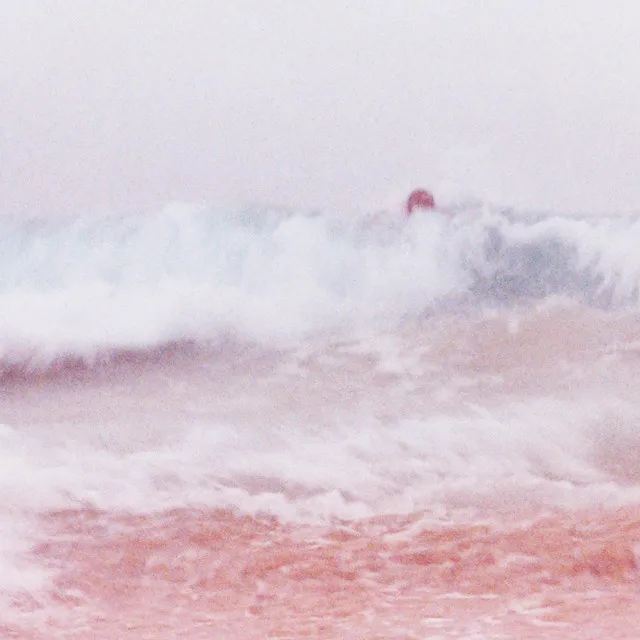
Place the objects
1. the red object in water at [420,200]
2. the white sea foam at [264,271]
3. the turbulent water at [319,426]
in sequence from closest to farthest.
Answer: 1. the turbulent water at [319,426]
2. the red object in water at [420,200]
3. the white sea foam at [264,271]

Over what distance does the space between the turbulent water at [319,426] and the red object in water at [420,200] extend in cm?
9

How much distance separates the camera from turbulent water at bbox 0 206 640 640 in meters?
2.80

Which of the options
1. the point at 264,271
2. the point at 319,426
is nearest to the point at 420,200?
the point at 264,271

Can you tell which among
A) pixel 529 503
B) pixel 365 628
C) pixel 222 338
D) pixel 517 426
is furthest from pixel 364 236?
pixel 365 628

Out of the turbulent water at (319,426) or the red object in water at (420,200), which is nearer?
the turbulent water at (319,426)

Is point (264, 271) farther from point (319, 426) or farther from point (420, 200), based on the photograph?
point (319, 426)

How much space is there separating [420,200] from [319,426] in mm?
1360

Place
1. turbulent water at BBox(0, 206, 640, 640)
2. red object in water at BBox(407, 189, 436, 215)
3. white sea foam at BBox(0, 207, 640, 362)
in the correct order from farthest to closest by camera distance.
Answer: white sea foam at BBox(0, 207, 640, 362), red object in water at BBox(407, 189, 436, 215), turbulent water at BBox(0, 206, 640, 640)

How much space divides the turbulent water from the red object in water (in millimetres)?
91

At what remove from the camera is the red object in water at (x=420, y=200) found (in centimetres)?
428

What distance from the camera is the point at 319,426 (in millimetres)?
3852

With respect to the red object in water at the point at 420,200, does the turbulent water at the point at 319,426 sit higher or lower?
lower

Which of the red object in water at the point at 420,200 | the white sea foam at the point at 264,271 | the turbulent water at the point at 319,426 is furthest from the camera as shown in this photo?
the white sea foam at the point at 264,271

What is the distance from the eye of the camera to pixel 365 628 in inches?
101
